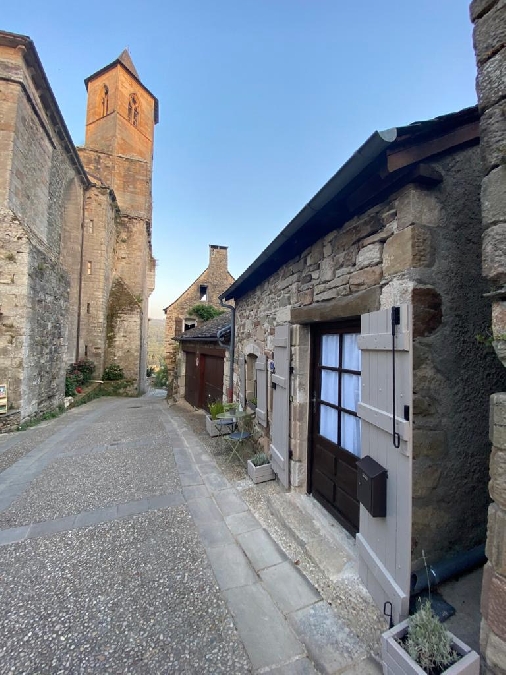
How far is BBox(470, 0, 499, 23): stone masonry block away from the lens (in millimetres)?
1406

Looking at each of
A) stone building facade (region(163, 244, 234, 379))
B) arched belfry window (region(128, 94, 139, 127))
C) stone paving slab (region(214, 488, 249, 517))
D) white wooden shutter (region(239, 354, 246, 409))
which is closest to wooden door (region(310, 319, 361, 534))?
stone paving slab (region(214, 488, 249, 517))

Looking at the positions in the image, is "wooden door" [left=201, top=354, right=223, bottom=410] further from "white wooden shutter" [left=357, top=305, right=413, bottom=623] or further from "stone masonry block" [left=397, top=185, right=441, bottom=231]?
"stone masonry block" [left=397, top=185, right=441, bottom=231]

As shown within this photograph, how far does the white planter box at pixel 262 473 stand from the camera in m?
4.15

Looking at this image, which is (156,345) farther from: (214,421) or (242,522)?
(242,522)

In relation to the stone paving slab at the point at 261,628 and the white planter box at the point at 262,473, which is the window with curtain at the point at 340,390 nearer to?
the white planter box at the point at 262,473

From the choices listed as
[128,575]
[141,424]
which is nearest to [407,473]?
[128,575]

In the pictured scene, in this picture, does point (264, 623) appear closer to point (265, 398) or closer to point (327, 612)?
point (327, 612)

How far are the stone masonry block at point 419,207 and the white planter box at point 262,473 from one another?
11.3 feet

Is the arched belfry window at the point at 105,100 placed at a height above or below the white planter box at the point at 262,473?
above

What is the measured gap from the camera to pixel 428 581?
192 cm

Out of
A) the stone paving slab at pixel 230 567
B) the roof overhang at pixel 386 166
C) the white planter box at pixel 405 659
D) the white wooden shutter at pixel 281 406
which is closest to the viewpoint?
the white planter box at pixel 405 659

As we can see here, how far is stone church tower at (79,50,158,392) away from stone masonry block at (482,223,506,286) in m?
16.5

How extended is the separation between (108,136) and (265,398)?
21377 mm

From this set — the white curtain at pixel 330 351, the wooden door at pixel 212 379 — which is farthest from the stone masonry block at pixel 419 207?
the wooden door at pixel 212 379
